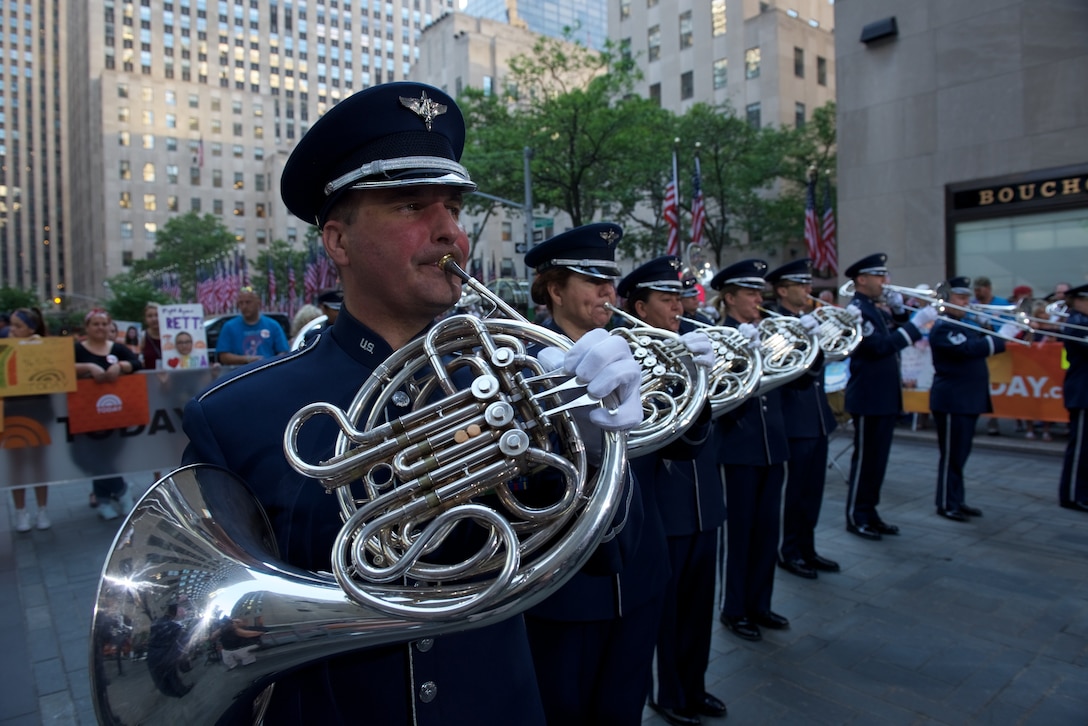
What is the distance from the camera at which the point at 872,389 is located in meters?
6.41

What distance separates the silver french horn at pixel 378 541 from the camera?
1.17m

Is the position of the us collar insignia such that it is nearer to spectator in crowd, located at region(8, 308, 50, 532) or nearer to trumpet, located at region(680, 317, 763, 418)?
trumpet, located at region(680, 317, 763, 418)

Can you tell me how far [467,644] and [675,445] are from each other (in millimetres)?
1593

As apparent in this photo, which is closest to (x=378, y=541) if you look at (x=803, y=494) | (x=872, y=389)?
(x=803, y=494)

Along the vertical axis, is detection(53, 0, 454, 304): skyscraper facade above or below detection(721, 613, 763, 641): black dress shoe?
above

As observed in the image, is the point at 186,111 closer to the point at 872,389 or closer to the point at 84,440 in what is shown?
the point at 84,440

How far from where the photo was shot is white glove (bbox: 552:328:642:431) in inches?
56.6

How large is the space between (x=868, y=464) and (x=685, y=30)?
41.0m

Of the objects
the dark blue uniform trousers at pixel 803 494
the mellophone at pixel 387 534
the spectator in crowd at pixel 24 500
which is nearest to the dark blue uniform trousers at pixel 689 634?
the dark blue uniform trousers at pixel 803 494

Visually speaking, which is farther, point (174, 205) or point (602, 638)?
point (174, 205)

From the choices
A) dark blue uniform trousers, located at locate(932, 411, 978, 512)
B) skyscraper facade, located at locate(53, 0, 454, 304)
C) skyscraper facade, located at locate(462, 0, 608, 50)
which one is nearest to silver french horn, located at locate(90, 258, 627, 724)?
dark blue uniform trousers, located at locate(932, 411, 978, 512)

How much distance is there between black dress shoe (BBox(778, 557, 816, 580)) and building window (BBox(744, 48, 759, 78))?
1517 inches

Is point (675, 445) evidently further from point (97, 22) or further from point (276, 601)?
point (97, 22)

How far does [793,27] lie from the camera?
38.4 meters
